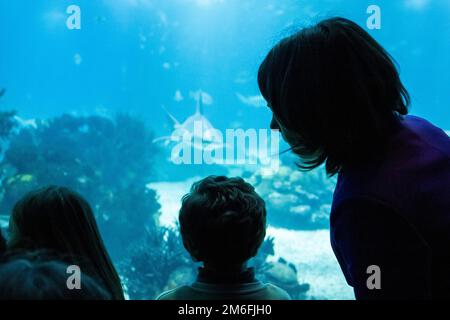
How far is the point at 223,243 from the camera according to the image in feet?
4.20

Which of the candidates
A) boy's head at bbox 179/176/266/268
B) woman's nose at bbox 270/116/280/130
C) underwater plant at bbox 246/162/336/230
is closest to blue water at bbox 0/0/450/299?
underwater plant at bbox 246/162/336/230

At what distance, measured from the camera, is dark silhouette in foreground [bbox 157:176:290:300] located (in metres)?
1.23

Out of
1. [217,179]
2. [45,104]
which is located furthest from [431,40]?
[45,104]

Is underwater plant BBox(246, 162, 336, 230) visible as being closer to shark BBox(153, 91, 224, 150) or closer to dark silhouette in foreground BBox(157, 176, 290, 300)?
shark BBox(153, 91, 224, 150)

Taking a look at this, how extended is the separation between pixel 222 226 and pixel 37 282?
0.60 metres

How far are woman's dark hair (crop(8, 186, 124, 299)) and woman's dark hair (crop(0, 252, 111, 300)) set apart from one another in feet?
0.92

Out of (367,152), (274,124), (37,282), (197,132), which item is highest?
(197,132)

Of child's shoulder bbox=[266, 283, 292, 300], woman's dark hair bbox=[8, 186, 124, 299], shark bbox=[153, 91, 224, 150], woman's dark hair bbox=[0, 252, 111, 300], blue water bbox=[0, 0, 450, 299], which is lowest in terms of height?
child's shoulder bbox=[266, 283, 292, 300]

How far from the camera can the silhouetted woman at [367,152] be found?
80cm

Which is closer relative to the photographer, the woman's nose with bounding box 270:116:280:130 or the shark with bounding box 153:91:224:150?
the woman's nose with bounding box 270:116:280:130

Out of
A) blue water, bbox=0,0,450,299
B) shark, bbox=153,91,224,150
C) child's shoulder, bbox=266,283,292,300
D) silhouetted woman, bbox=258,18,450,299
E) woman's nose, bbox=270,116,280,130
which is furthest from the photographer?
blue water, bbox=0,0,450,299

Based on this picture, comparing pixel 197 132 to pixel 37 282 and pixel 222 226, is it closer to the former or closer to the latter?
pixel 222 226

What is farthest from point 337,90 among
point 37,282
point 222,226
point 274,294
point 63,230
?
point 63,230
